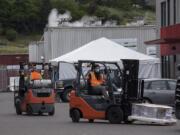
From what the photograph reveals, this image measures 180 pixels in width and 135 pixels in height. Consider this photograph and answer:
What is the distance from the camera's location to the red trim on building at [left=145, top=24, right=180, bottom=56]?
4462 cm

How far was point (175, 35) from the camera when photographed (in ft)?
149

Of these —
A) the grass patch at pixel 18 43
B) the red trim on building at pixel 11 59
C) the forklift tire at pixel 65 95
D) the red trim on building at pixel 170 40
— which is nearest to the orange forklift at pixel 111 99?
the forklift tire at pixel 65 95

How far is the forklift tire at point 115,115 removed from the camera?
78.8 feet

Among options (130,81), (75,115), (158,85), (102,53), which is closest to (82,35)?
(102,53)

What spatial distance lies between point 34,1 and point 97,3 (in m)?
11.1

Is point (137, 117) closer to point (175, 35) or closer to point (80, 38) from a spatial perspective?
point (175, 35)

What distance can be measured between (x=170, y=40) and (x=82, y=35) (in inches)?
656

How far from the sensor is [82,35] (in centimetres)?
6053

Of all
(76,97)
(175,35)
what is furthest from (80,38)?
(76,97)

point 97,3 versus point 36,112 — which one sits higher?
point 97,3

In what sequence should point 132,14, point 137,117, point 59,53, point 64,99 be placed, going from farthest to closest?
point 132,14, point 59,53, point 64,99, point 137,117

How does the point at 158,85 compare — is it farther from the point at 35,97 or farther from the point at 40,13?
the point at 40,13

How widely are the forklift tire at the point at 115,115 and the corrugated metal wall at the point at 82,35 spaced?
35.0m

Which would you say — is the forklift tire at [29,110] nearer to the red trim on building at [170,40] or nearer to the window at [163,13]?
the red trim on building at [170,40]
